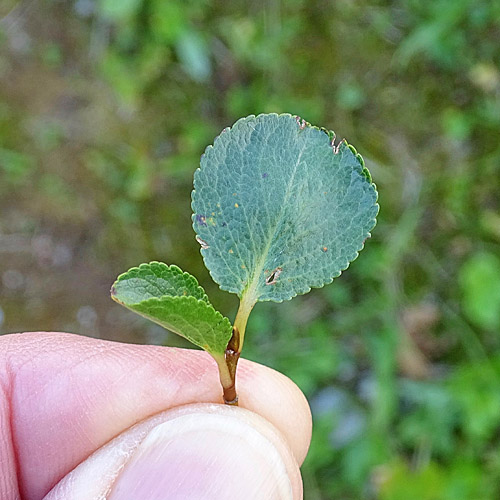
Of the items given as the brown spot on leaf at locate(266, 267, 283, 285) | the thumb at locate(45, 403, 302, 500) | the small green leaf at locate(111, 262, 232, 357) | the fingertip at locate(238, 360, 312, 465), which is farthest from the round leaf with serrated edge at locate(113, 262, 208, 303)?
the fingertip at locate(238, 360, 312, 465)

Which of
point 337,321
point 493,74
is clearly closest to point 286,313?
point 337,321

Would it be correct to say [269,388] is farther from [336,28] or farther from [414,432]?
[336,28]

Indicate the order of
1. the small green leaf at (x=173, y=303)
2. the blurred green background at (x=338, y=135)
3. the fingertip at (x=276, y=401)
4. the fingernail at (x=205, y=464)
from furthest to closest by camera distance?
the blurred green background at (x=338, y=135) → the fingertip at (x=276, y=401) → the fingernail at (x=205, y=464) → the small green leaf at (x=173, y=303)

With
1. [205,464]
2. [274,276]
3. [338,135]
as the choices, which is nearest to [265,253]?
[274,276]

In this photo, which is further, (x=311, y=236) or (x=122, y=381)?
(x=122, y=381)

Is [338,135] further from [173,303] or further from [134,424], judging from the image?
[173,303]

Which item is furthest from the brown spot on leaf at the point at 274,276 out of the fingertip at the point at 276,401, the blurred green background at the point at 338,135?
the blurred green background at the point at 338,135

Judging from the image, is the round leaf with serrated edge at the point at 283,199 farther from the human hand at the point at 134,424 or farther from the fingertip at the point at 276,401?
the fingertip at the point at 276,401
